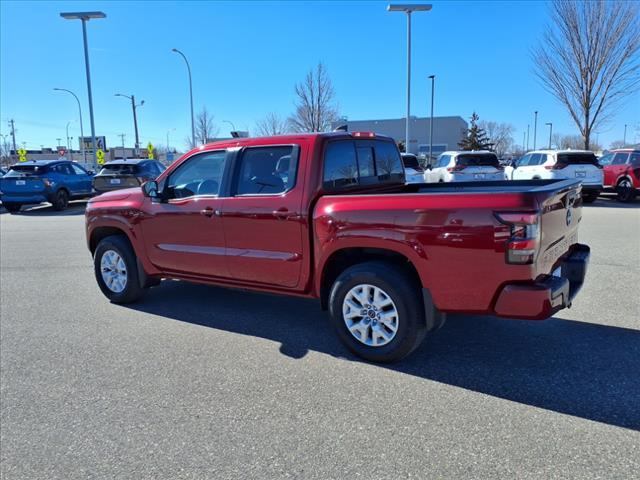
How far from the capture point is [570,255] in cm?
427

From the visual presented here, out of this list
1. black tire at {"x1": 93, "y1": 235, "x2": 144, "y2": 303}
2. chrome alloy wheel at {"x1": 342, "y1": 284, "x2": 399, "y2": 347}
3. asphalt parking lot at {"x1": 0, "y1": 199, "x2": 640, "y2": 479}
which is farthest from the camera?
black tire at {"x1": 93, "y1": 235, "x2": 144, "y2": 303}

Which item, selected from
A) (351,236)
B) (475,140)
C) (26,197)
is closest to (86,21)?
(26,197)

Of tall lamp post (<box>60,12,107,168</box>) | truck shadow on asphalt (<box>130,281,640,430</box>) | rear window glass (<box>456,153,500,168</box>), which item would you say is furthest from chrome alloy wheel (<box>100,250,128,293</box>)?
tall lamp post (<box>60,12,107,168</box>)

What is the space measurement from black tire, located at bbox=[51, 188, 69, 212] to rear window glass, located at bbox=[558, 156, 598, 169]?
55.1ft

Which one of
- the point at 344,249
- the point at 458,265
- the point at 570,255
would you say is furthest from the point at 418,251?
the point at 570,255

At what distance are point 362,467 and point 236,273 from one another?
8.32 feet

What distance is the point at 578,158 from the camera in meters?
15.4

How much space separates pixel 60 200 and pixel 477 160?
48.0 ft

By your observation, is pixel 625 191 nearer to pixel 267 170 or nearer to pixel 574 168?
pixel 574 168

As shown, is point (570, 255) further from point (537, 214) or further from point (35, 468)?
point (35, 468)

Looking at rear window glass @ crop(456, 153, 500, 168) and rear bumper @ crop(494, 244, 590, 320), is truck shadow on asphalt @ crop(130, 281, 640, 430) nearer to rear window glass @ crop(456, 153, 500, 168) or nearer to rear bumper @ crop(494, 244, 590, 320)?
rear bumper @ crop(494, 244, 590, 320)

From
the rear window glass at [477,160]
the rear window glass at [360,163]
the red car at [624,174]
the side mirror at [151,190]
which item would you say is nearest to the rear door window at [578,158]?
the rear window glass at [477,160]

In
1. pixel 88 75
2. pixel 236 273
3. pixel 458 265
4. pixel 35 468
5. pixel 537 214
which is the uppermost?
pixel 88 75

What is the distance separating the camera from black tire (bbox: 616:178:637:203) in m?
16.7
